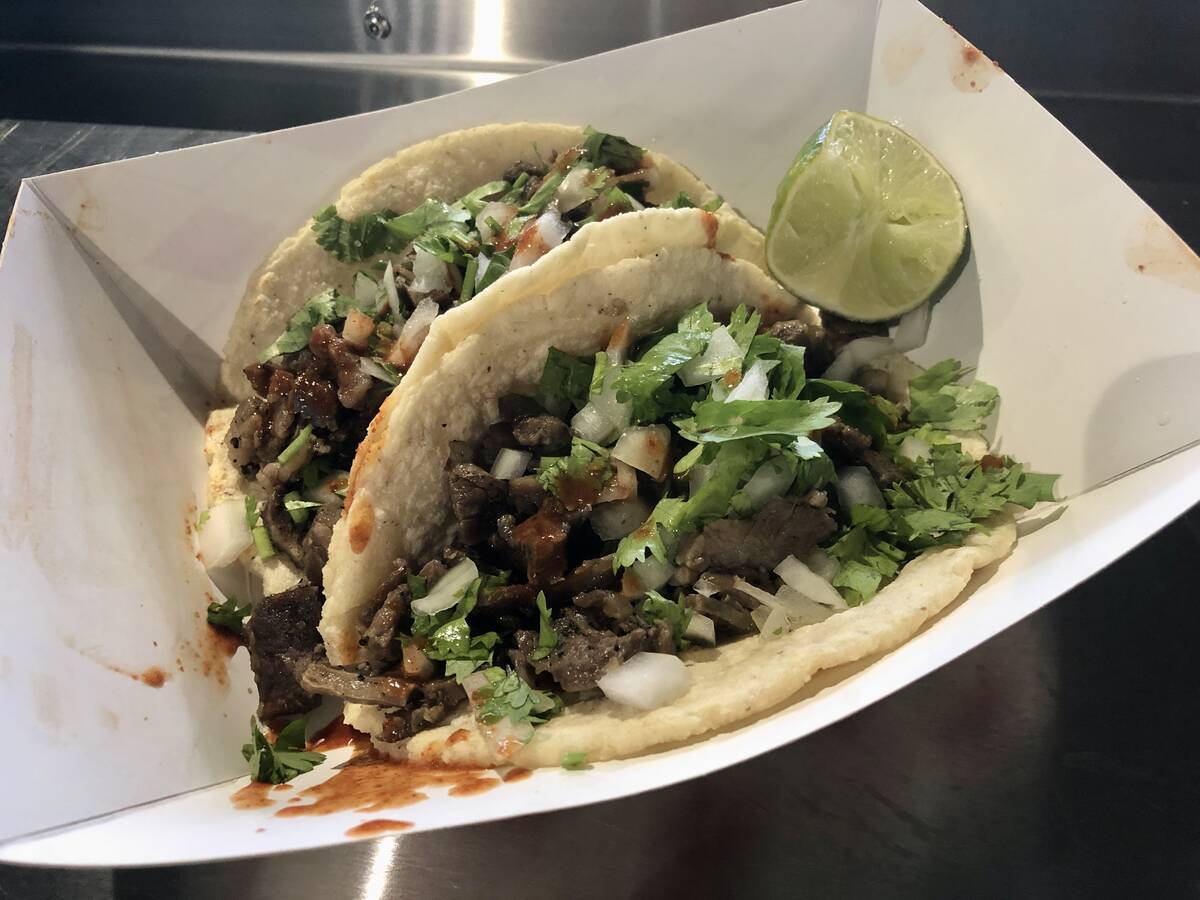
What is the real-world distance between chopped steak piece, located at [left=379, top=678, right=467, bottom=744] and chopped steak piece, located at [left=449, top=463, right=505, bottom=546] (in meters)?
0.38

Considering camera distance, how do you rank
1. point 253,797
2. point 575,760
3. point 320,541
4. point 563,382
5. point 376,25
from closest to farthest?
point 575,760 < point 253,797 < point 563,382 < point 320,541 < point 376,25

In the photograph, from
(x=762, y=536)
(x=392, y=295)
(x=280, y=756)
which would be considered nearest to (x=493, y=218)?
(x=392, y=295)

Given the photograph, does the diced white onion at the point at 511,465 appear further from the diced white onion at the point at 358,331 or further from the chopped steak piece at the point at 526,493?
the diced white onion at the point at 358,331

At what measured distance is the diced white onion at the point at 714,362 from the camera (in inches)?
78.5

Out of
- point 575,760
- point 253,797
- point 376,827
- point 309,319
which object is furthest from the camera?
point 309,319

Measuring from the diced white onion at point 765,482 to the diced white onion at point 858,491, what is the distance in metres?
0.24

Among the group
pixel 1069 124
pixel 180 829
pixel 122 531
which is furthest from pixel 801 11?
pixel 180 829

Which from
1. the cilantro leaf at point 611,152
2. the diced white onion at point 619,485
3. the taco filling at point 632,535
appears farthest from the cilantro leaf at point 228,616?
the cilantro leaf at point 611,152

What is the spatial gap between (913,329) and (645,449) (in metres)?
1.14

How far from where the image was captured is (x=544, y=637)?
186 centimetres

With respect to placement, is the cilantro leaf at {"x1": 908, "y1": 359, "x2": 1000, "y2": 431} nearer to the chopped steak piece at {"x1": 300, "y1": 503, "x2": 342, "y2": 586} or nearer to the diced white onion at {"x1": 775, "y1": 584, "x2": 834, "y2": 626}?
the diced white onion at {"x1": 775, "y1": 584, "x2": 834, "y2": 626}

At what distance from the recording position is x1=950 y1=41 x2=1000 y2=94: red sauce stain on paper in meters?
2.29

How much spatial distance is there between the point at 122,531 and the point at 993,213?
8.67 ft

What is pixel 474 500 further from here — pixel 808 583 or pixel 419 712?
pixel 808 583
